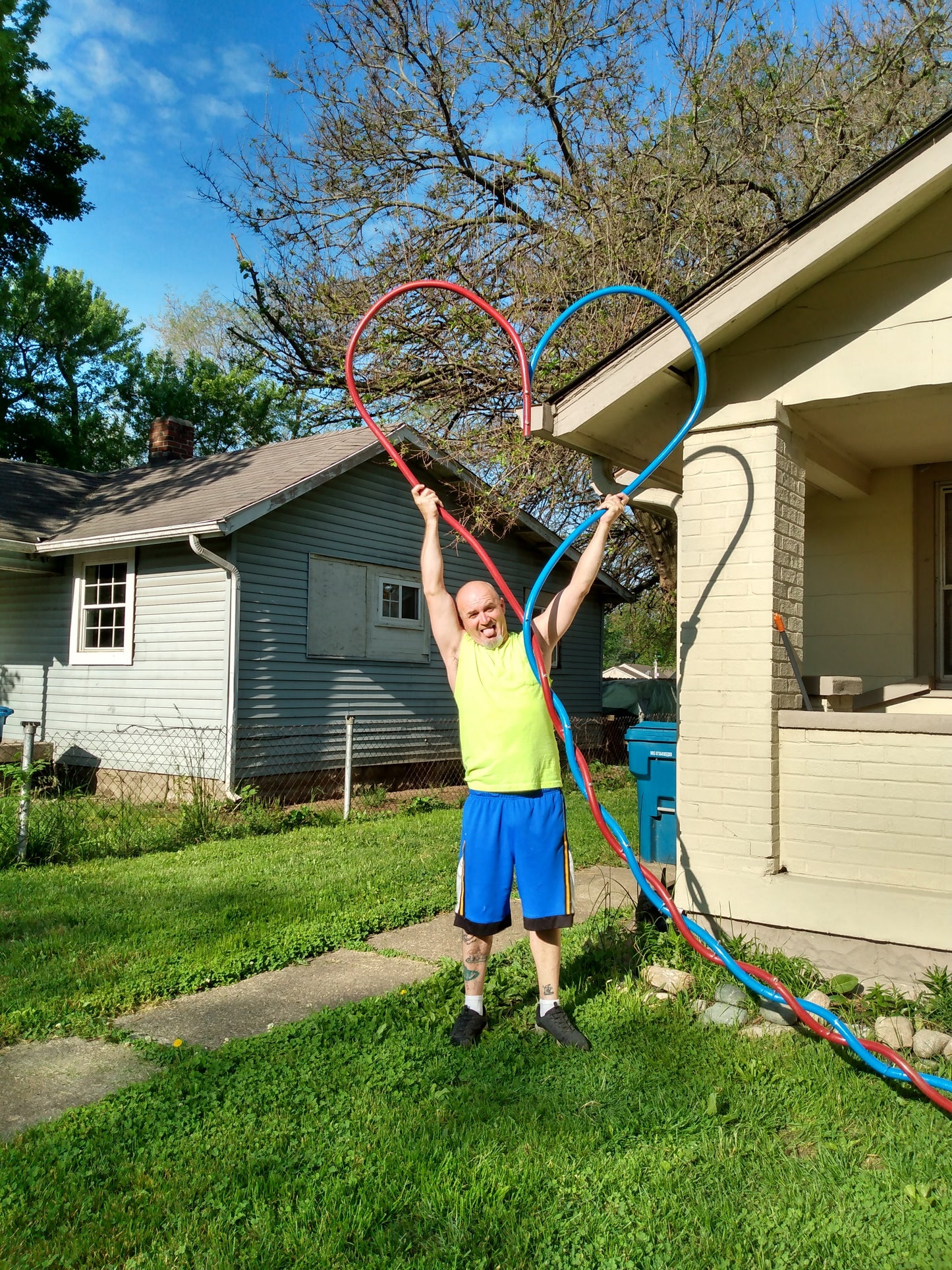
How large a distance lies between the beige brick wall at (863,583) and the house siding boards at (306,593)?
20.6 ft

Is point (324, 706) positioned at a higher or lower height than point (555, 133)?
lower

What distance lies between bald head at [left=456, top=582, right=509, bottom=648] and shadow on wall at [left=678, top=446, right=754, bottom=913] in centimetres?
136

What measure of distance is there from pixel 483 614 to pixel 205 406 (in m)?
29.7

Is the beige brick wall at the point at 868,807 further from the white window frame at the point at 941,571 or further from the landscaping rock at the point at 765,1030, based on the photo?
the white window frame at the point at 941,571

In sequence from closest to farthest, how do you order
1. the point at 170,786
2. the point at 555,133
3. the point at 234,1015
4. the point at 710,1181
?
the point at 710,1181, the point at 234,1015, the point at 170,786, the point at 555,133

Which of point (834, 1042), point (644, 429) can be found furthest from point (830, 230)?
point (834, 1042)

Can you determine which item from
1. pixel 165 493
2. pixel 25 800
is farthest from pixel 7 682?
pixel 25 800

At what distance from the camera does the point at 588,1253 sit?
8.11 feet

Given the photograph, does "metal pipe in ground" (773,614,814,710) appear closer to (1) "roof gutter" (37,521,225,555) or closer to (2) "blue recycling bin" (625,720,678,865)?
(2) "blue recycling bin" (625,720,678,865)

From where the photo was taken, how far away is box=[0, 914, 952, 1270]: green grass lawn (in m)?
2.49

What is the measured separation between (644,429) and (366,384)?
6.64m

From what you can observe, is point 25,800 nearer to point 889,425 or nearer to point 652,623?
point 889,425

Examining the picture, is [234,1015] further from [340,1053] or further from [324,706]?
[324,706]

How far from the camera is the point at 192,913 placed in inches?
230
